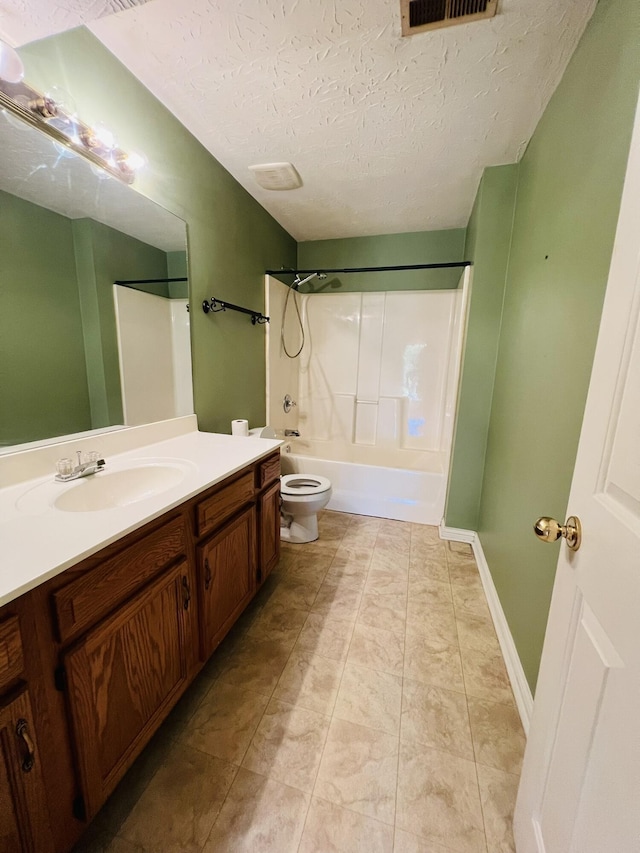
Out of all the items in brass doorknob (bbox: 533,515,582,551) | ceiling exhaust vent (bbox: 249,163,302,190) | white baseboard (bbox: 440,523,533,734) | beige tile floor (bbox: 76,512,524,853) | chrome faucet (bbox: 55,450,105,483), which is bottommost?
beige tile floor (bbox: 76,512,524,853)

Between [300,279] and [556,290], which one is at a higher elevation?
[300,279]

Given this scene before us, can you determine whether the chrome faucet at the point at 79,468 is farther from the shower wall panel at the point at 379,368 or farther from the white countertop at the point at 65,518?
the shower wall panel at the point at 379,368

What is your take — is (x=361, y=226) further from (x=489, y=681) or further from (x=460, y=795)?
(x=460, y=795)

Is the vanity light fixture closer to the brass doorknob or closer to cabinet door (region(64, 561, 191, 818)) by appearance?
cabinet door (region(64, 561, 191, 818))

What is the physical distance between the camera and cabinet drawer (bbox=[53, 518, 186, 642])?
702 millimetres

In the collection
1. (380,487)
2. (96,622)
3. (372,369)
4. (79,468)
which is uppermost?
(372,369)

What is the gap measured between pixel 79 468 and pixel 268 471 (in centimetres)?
75

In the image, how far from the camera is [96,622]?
0.77 m

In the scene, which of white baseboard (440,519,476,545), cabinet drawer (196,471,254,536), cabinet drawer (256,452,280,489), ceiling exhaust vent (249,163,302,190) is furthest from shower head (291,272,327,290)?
white baseboard (440,519,476,545)

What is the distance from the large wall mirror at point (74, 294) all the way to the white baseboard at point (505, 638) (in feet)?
6.25

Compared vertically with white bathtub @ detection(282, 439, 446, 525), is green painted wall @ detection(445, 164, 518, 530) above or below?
above

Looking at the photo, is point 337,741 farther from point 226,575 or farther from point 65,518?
point 65,518

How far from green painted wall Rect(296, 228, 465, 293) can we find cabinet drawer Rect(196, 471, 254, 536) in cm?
218

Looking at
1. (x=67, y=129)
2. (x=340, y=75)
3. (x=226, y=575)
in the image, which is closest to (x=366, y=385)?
(x=340, y=75)
